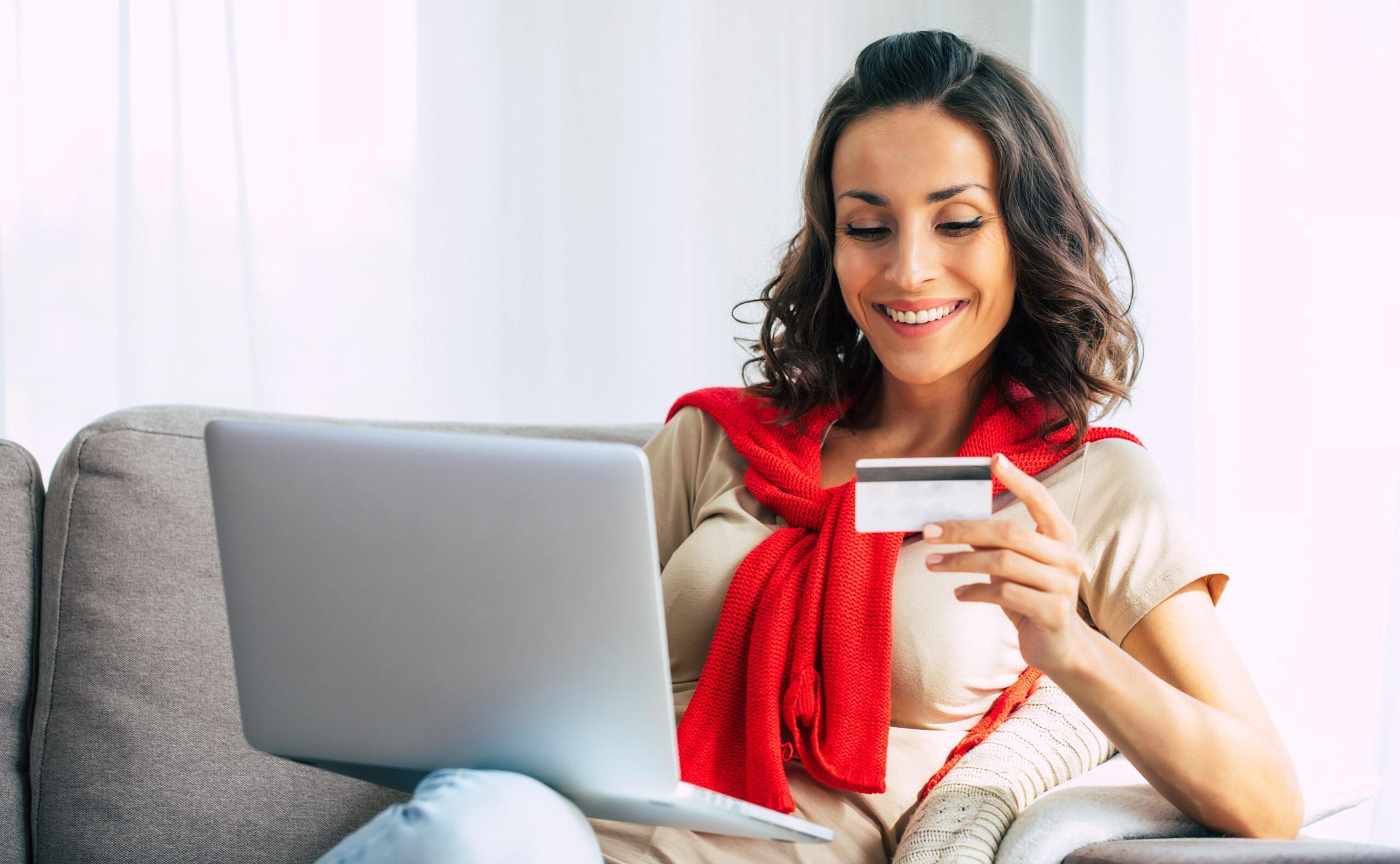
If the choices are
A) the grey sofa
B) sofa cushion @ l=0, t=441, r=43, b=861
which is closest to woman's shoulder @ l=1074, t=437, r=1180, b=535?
the grey sofa

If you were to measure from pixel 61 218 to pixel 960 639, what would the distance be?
6.58ft

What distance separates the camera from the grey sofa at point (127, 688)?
4.06 feet

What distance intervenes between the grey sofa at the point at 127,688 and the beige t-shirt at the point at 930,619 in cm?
43

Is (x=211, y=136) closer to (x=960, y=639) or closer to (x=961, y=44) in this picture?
(x=961, y=44)

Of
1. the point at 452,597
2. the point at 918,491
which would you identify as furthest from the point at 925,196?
the point at 452,597

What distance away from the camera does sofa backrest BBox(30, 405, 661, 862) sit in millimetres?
1237

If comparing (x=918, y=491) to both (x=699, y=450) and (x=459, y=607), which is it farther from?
(x=699, y=450)

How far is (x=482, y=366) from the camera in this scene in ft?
8.33

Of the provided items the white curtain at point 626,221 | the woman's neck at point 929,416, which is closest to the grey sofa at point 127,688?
the woman's neck at point 929,416

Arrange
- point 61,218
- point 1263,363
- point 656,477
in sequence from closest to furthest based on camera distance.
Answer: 1. point 656,477
2. point 1263,363
3. point 61,218

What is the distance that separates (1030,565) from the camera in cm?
88

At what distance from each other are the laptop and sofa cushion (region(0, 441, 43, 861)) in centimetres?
59

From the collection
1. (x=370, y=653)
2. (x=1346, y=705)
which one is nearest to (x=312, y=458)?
(x=370, y=653)

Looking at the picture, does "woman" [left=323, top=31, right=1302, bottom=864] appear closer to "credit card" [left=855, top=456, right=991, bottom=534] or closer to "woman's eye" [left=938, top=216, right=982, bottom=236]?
"woman's eye" [left=938, top=216, right=982, bottom=236]
